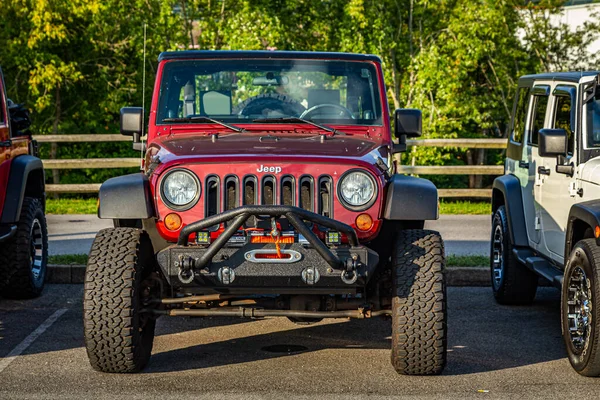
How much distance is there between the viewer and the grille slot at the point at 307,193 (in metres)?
6.64

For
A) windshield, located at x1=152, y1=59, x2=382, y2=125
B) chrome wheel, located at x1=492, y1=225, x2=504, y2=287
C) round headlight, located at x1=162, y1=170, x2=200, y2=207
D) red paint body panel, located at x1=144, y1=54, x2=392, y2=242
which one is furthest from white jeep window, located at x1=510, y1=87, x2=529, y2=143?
round headlight, located at x1=162, y1=170, x2=200, y2=207

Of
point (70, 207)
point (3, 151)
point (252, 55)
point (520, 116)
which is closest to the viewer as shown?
point (252, 55)

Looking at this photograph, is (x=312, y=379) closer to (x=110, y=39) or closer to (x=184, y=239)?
(x=184, y=239)

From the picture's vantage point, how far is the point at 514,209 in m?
9.21

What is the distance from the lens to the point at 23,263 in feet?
30.5

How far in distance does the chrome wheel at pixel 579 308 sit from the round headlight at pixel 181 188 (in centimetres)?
241

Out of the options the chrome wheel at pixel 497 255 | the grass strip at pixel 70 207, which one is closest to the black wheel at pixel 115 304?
the chrome wheel at pixel 497 255

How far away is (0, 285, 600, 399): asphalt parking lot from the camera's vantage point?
6426 millimetres

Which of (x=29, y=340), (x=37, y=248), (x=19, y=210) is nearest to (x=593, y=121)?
(x=29, y=340)

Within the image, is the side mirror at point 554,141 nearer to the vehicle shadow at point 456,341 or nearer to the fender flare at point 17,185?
the vehicle shadow at point 456,341

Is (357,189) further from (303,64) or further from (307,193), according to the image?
(303,64)

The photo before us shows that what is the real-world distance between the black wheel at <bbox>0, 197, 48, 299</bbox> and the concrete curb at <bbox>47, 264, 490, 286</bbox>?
23.1 inches

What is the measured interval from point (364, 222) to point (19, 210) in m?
3.58

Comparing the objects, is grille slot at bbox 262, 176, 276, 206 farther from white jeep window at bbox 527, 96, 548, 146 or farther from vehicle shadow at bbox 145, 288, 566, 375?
white jeep window at bbox 527, 96, 548, 146
